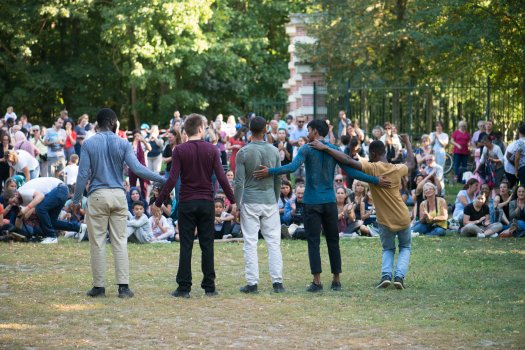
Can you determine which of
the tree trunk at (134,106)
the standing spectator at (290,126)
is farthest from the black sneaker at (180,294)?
the tree trunk at (134,106)

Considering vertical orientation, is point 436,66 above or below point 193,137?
above

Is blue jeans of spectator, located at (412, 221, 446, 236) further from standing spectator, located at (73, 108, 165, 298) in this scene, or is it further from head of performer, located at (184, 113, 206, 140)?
standing spectator, located at (73, 108, 165, 298)

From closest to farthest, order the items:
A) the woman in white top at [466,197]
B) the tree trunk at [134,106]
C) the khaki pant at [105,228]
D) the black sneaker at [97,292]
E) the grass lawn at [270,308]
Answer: the grass lawn at [270,308] → the khaki pant at [105,228] → the black sneaker at [97,292] → the woman in white top at [466,197] → the tree trunk at [134,106]

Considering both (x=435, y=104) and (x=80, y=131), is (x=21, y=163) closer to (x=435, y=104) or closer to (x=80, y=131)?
(x=80, y=131)

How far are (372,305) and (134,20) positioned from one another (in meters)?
28.9

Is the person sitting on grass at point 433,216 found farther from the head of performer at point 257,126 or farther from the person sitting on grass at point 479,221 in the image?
the head of performer at point 257,126

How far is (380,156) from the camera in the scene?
38.5 feet

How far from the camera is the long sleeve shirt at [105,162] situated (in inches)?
426

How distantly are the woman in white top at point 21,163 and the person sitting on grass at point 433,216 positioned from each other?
7.66 metres

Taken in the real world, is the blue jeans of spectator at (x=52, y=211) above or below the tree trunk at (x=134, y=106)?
below

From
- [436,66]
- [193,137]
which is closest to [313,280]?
[193,137]

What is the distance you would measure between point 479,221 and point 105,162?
8538 mm

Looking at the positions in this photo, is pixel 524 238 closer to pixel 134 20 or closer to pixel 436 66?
pixel 436 66

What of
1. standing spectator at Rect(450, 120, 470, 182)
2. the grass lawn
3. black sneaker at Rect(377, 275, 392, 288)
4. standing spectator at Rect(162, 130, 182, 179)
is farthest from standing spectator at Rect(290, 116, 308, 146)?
black sneaker at Rect(377, 275, 392, 288)
